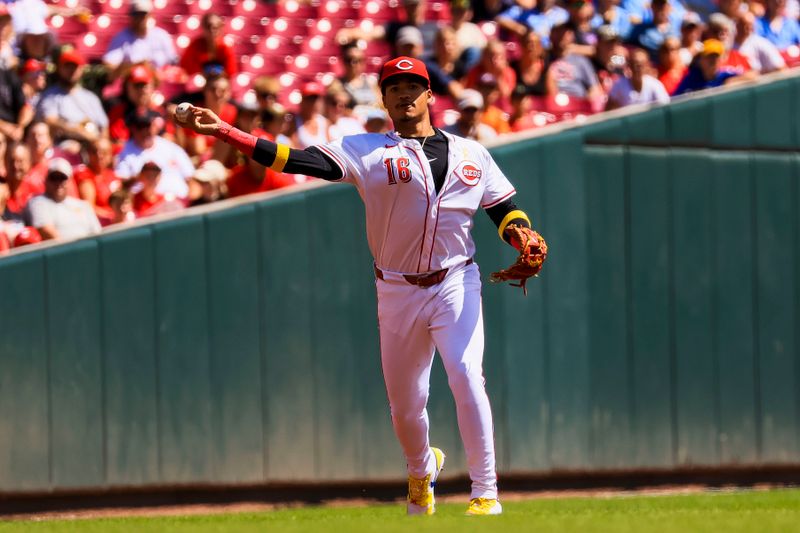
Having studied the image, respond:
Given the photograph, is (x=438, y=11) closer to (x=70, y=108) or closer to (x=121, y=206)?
(x=70, y=108)

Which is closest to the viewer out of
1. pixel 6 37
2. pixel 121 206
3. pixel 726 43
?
pixel 121 206

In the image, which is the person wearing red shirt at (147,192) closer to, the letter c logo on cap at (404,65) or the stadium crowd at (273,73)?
the stadium crowd at (273,73)

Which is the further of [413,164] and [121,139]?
[121,139]

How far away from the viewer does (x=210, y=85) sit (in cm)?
934

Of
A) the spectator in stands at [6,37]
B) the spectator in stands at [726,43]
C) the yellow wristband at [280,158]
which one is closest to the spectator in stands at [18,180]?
the spectator in stands at [6,37]

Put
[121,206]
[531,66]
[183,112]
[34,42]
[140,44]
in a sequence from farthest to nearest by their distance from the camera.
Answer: [531,66] → [140,44] → [34,42] → [121,206] → [183,112]

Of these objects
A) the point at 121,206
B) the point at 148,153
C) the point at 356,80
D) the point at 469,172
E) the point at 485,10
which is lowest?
the point at 469,172

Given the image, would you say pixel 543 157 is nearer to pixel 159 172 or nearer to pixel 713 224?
pixel 713 224

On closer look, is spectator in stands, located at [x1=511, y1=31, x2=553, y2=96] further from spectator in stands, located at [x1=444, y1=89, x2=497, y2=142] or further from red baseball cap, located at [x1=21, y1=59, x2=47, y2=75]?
red baseball cap, located at [x1=21, y1=59, x2=47, y2=75]

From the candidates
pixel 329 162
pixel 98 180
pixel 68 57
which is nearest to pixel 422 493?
pixel 329 162

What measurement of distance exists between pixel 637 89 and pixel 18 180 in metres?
4.71

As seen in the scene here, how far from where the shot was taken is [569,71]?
11.0m

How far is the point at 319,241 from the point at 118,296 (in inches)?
48.5

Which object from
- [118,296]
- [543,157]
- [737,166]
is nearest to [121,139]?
[118,296]
